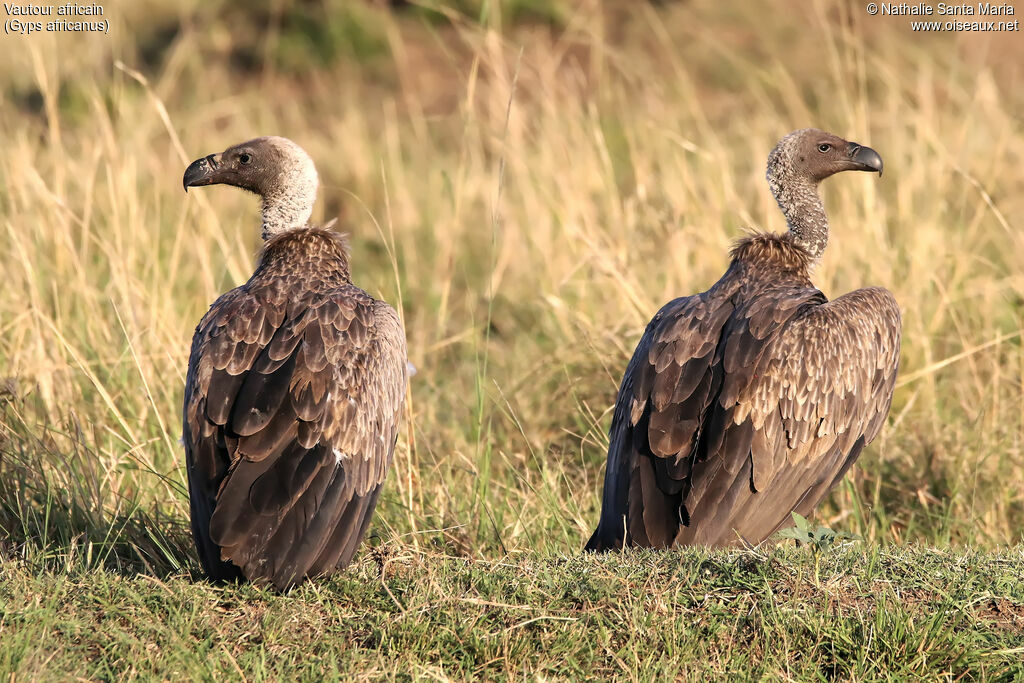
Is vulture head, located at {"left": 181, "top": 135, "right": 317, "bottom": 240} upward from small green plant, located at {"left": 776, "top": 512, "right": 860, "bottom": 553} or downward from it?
upward

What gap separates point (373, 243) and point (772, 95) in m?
4.35

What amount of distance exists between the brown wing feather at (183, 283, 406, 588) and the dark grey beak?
2.36 m

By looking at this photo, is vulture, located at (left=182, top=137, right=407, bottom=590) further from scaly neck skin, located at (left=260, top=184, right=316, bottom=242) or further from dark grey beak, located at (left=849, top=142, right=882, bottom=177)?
dark grey beak, located at (left=849, top=142, right=882, bottom=177)

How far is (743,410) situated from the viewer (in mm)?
4898

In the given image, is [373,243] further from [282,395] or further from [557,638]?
[557,638]

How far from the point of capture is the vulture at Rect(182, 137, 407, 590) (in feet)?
13.7

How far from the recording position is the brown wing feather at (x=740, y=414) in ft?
15.7

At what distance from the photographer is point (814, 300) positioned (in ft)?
17.6

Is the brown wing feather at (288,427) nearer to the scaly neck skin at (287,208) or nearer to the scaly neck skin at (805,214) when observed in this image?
the scaly neck skin at (287,208)

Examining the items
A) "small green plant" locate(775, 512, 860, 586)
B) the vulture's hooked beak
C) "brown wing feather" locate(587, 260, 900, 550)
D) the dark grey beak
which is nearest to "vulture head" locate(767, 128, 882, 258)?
the dark grey beak

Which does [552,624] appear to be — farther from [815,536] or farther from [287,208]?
[287,208]

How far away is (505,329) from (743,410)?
3598mm

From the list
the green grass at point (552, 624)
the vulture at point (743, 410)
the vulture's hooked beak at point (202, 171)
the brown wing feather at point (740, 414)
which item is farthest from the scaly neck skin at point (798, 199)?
the vulture's hooked beak at point (202, 171)

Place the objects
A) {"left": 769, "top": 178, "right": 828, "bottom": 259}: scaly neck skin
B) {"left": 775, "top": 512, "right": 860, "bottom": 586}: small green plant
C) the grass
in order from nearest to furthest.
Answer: the grass < {"left": 775, "top": 512, "right": 860, "bottom": 586}: small green plant < {"left": 769, "top": 178, "right": 828, "bottom": 259}: scaly neck skin
